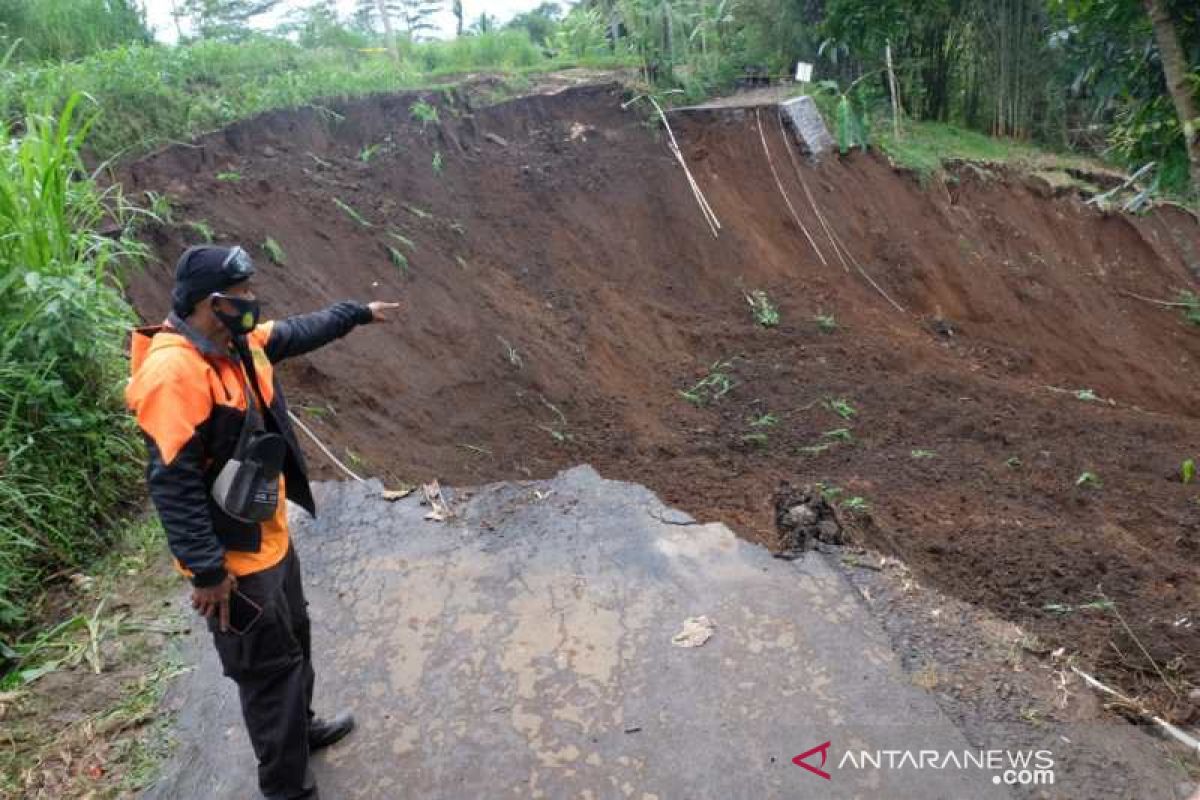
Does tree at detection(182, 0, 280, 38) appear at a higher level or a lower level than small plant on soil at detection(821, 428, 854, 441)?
higher

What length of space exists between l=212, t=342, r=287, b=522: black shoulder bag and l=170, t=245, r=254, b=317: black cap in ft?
0.60

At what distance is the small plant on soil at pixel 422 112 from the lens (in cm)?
855

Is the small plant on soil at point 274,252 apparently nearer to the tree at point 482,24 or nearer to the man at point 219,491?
the man at point 219,491

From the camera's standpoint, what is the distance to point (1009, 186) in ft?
38.1

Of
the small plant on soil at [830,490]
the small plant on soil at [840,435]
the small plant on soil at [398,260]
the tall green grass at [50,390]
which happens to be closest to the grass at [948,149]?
the small plant on soil at [840,435]

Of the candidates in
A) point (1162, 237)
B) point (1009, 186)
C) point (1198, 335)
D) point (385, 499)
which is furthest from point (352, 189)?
point (1162, 237)

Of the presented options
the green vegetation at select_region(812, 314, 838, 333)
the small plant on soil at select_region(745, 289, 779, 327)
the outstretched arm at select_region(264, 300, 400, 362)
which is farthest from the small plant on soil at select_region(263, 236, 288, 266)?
the green vegetation at select_region(812, 314, 838, 333)

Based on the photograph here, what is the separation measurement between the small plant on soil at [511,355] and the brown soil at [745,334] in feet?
0.09

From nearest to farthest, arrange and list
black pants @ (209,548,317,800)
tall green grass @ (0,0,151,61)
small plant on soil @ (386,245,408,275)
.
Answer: black pants @ (209,548,317,800) < small plant on soil @ (386,245,408,275) < tall green grass @ (0,0,151,61)

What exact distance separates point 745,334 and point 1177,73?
540 cm

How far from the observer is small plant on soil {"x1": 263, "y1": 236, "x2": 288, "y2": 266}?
6.24 metres

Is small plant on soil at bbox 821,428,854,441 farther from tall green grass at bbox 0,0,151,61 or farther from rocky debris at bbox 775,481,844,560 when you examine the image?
tall green grass at bbox 0,0,151,61

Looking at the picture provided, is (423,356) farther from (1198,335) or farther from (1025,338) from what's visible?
(1198,335)

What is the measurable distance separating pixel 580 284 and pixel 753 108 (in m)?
4.04
